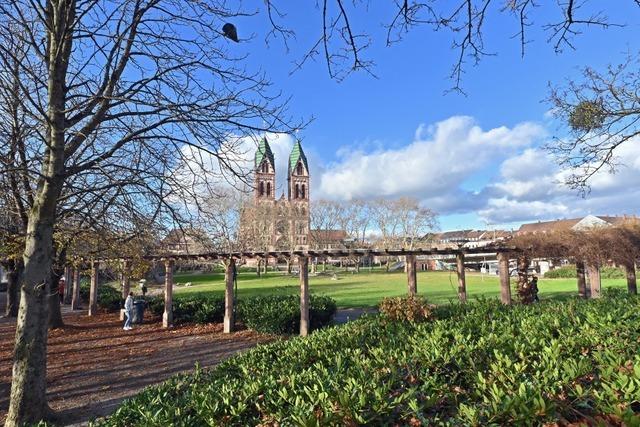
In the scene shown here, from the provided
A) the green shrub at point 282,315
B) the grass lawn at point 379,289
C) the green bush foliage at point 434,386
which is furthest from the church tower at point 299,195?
the green bush foliage at point 434,386

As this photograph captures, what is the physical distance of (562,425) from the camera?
212cm

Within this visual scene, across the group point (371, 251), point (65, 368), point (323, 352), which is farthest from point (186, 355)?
point (323, 352)

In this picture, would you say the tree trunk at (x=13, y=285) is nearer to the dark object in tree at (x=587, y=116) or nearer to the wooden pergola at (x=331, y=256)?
the wooden pergola at (x=331, y=256)

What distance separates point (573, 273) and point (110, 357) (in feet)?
144

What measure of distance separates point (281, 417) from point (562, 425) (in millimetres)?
1570

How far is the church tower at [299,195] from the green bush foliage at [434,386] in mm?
51139

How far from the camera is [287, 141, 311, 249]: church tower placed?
5697 centimetres

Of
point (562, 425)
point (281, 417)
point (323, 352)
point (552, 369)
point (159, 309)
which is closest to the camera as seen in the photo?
point (562, 425)

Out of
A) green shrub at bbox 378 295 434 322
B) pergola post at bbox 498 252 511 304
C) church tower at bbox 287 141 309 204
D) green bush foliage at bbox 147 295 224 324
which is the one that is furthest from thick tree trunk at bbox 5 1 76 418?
church tower at bbox 287 141 309 204

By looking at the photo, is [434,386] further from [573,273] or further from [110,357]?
[573,273]

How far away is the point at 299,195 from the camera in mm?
74562

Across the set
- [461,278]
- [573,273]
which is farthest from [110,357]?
[573,273]

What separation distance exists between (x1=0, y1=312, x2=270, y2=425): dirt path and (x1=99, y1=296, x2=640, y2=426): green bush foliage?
368cm

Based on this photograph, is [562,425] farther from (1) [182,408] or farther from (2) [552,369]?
(1) [182,408]
